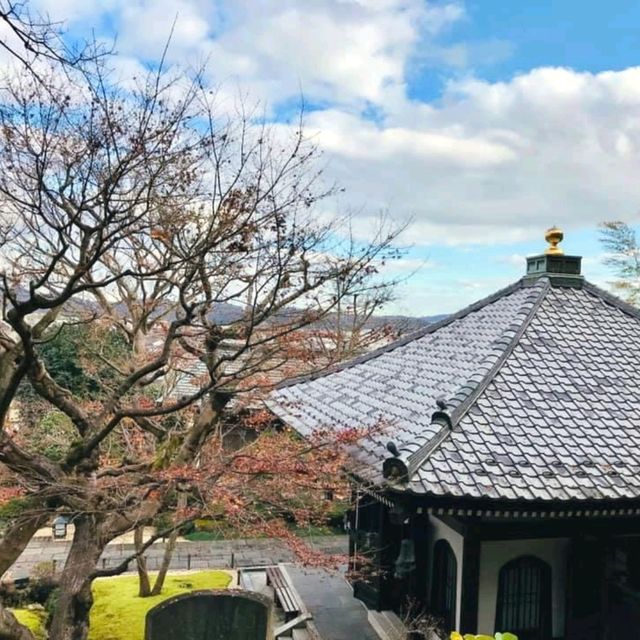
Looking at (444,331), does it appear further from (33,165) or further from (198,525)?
(198,525)

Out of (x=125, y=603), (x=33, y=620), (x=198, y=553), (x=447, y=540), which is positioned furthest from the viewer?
(x=198, y=553)

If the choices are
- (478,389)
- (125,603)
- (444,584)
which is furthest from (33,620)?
(478,389)

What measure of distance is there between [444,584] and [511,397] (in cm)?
293

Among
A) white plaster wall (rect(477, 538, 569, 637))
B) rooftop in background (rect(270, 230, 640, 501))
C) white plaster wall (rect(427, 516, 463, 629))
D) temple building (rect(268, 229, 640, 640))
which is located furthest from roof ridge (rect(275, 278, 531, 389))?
white plaster wall (rect(477, 538, 569, 637))

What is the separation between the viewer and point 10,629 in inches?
306

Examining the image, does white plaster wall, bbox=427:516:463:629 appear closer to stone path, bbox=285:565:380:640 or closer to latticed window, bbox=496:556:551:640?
latticed window, bbox=496:556:551:640

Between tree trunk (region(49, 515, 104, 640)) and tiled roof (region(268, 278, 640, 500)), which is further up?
tiled roof (region(268, 278, 640, 500))

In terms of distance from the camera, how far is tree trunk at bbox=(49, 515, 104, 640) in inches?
330

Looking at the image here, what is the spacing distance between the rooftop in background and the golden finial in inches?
3.5

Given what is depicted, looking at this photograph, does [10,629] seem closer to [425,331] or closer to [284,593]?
[284,593]

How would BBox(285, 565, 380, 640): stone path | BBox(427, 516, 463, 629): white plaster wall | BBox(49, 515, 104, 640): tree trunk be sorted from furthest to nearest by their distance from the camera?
BBox(285, 565, 380, 640): stone path < BBox(49, 515, 104, 640): tree trunk < BBox(427, 516, 463, 629): white plaster wall

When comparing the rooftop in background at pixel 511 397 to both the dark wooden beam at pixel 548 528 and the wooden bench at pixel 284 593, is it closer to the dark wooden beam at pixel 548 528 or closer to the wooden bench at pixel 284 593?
the dark wooden beam at pixel 548 528

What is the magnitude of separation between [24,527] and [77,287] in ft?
11.6

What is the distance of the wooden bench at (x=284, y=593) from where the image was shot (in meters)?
11.1
